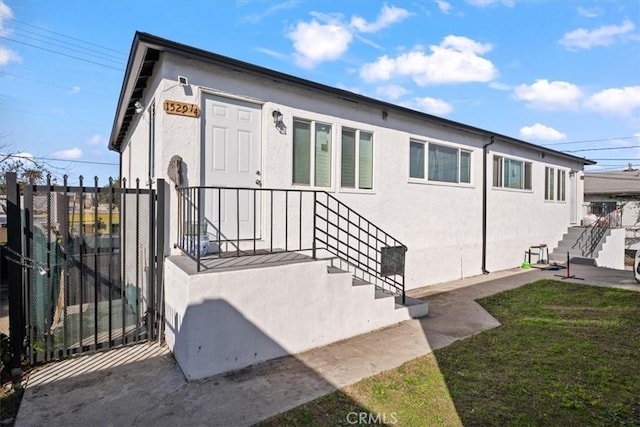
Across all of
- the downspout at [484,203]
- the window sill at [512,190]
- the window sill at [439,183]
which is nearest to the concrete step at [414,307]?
the window sill at [439,183]

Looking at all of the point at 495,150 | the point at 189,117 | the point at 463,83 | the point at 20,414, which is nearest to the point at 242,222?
the point at 189,117

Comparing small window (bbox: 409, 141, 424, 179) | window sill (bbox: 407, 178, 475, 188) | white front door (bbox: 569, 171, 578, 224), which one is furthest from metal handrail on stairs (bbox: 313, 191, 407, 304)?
white front door (bbox: 569, 171, 578, 224)

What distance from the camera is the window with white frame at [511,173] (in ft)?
34.8

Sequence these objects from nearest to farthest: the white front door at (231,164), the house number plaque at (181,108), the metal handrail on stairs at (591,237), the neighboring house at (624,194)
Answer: the house number plaque at (181,108)
the white front door at (231,164)
the metal handrail on stairs at (591,237)
the neighboring house at (624,194)

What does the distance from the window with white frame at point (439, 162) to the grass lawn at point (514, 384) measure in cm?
394

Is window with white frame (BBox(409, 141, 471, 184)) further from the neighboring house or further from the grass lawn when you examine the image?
the neighboring house

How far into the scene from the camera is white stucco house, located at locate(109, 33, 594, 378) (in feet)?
14.5

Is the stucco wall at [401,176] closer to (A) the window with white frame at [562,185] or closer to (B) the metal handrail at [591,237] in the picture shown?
(A) the window with white frame at [562,185]

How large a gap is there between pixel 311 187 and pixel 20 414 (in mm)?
4586

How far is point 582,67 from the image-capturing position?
37.6 feet

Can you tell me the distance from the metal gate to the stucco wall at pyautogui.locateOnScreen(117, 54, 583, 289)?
1.63 feet

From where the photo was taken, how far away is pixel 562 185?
13.9m

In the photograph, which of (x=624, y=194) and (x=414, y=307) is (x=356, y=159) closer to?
(x=414, y=307)

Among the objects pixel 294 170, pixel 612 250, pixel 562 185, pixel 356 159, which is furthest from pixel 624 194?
pixel 294 170
